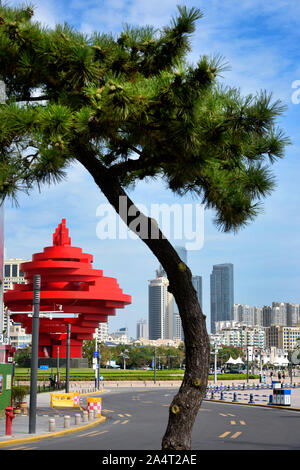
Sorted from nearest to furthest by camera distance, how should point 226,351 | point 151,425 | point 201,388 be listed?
point 201,388, point 151,425, point 226,351

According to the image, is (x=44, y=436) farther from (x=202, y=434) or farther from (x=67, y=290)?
(x=67, y=290)

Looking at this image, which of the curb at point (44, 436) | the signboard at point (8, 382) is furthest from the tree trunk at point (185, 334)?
the signboard at point (8, 382)

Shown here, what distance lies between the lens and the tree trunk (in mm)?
10055

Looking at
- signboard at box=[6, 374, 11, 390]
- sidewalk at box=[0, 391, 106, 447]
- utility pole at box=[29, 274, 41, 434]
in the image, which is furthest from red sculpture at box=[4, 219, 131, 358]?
utility pole at box=[29, 274, 41, 434]

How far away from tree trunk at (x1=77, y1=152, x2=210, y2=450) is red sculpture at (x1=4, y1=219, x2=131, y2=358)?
5113 centimetres

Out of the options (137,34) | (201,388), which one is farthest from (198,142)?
(201,388)

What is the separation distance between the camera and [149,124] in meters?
9.99

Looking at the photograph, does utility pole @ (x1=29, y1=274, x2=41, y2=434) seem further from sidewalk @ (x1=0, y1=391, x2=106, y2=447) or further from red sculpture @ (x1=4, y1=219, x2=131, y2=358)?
red sculpture @ (x1=4, y1=219, x2=131, y2=358)

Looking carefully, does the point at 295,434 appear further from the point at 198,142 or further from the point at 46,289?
the point at 46,289

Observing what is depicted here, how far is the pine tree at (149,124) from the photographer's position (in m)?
9.47

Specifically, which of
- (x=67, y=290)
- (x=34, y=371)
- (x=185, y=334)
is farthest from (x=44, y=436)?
(x=67, y=290)

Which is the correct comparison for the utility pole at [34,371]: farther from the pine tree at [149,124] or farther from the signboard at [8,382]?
the pine tree at [149,124]
